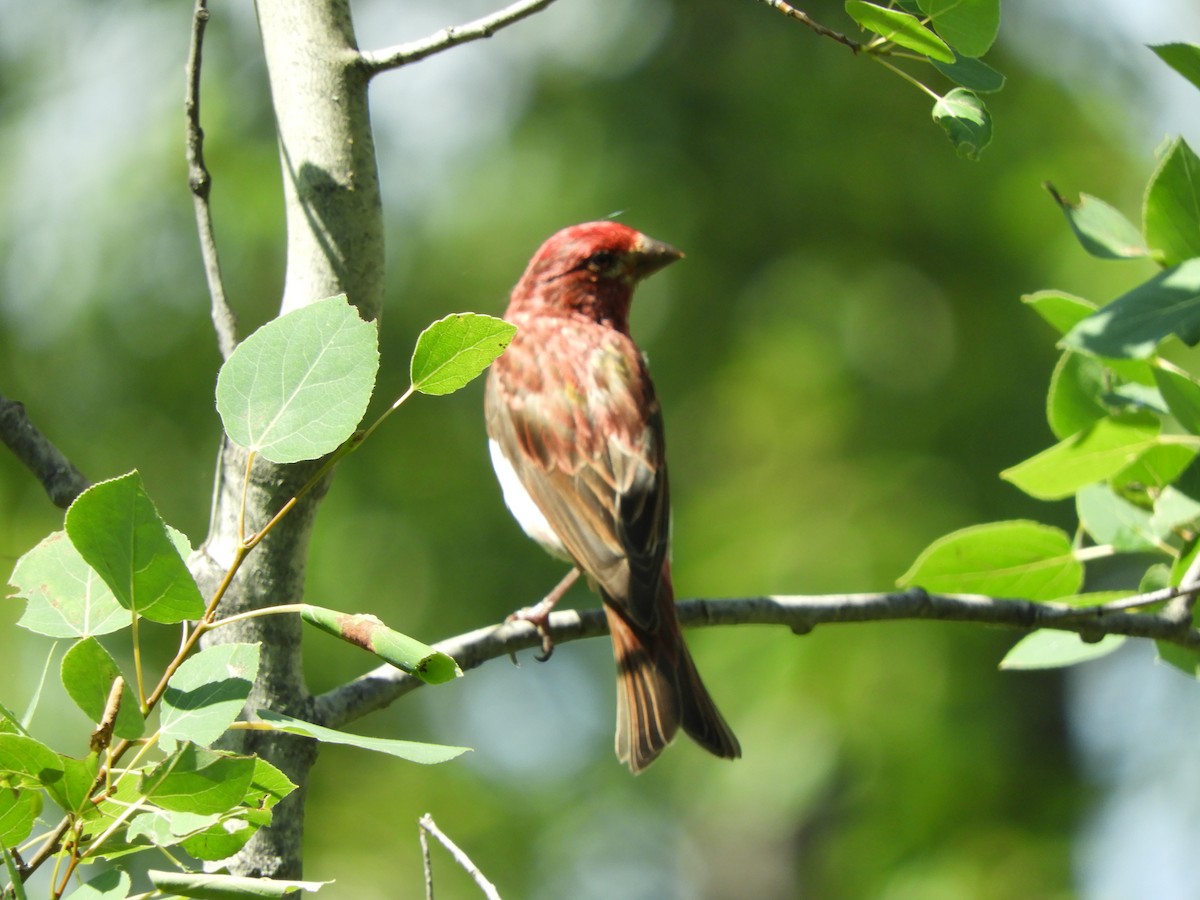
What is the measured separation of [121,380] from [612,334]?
3.66 metres

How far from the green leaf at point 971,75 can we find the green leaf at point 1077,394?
32.2 inches

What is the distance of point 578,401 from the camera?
203 inches

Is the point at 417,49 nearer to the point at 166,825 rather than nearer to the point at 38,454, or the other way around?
the point at 38,454

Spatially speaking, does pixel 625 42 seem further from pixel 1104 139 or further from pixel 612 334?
pixel 612 334

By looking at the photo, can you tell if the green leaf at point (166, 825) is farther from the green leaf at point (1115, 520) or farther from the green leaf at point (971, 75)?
the green leaf at point (1115, 520)

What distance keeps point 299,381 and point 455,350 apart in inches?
7.8

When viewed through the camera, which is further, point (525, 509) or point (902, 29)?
point (525, 509)

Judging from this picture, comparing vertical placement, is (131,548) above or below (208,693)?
above

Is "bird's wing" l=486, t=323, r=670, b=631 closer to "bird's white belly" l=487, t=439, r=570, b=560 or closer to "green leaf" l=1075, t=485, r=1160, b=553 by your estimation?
"bird's white belly" l=487, t=439, r=570, b=560

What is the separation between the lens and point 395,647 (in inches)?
57.1

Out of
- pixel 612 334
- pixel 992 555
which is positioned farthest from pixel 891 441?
pixel 992 555

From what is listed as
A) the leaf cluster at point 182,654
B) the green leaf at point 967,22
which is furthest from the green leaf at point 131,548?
the green leaf at point 967,22

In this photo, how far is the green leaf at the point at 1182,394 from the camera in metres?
2.46

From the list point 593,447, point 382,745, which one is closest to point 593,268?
point 593,447
